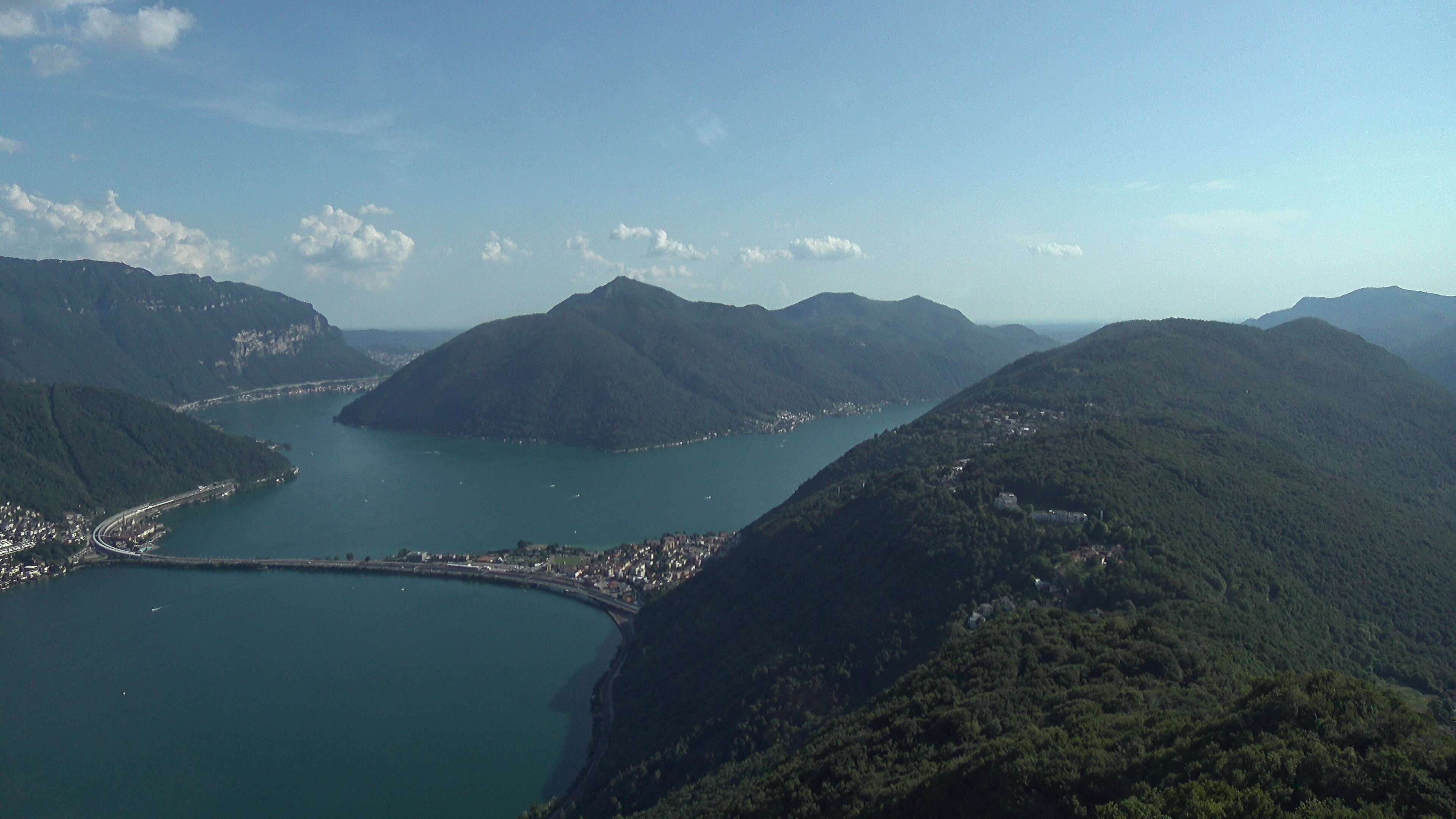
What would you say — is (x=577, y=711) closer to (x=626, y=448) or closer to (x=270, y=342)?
(x=626, y=448)

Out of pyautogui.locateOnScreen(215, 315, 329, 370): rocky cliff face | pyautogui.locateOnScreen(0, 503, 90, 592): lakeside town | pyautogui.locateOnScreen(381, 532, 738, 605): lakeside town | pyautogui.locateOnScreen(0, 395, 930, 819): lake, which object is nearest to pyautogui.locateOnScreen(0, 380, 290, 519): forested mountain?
pyautogui.locateOnScreen(0, 503, 90, 592): lakeside town

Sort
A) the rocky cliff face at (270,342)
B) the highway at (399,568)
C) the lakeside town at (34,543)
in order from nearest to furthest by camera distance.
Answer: the highway at (399,568) < the lakeside town at (34,543) < the rocky cliff face at (270,342)

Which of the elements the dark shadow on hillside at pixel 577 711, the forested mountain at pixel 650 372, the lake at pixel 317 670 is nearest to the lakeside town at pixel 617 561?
the lake at pixel 317 670

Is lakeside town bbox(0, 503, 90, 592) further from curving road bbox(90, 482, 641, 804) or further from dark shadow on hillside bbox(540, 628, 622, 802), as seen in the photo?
dark shadow on hillside bbox(540, 628, 622, 802)

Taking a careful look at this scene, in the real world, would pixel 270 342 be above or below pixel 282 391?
above

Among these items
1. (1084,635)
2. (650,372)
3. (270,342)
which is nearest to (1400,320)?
(650,372)

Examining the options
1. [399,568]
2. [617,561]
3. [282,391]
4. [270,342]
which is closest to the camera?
[617,561]

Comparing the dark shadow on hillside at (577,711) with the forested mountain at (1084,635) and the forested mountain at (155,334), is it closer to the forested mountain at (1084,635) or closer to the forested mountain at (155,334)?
the forested mountain at (1084,635)
